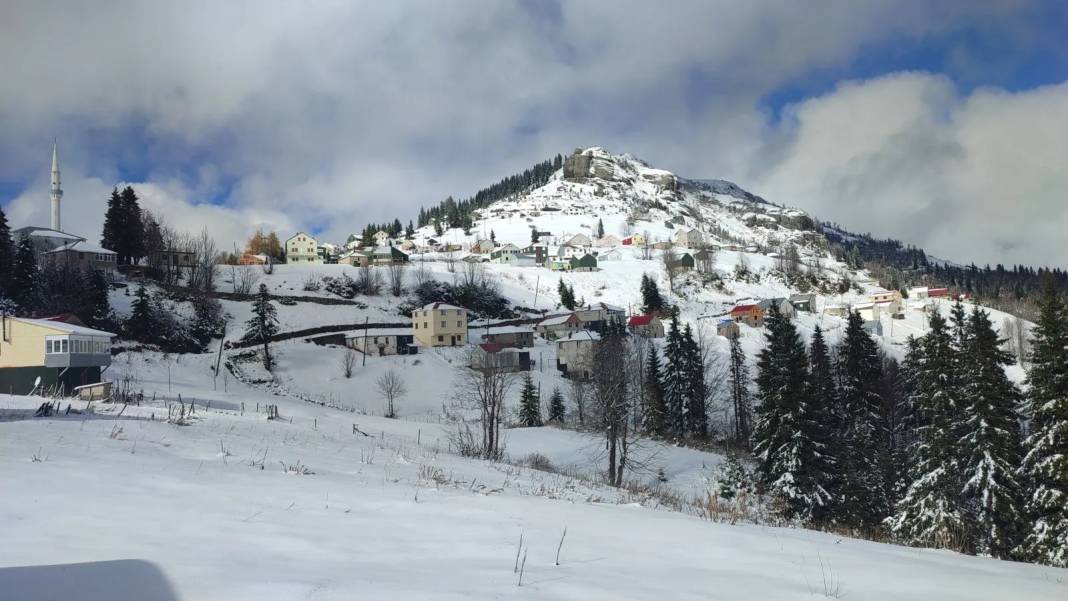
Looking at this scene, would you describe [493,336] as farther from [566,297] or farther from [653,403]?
[566,297]

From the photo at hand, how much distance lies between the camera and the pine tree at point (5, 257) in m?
54.8

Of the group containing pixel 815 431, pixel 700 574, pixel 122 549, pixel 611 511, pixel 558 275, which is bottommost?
pixel 815 431

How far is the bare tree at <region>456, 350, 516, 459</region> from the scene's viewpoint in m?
29.1

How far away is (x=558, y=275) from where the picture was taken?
405 feet

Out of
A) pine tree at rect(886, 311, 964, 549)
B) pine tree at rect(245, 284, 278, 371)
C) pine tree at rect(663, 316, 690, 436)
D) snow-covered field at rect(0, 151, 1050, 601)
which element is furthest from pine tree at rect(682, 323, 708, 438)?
snow-covered field at rect(0, 151, 1050, 601)

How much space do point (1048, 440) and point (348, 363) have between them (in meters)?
52.6

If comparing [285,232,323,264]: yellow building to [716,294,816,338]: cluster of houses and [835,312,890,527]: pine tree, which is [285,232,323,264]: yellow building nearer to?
[716,294,816,338]: cluster of houses

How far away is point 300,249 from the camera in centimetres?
12438

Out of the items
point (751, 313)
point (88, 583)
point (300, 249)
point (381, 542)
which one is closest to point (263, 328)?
point (381, 542)

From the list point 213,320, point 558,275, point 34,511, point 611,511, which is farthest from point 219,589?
point 558,275

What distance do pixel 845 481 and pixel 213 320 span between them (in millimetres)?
62366

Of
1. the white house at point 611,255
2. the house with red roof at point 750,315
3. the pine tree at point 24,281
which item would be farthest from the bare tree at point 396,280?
the white house at point 611,255

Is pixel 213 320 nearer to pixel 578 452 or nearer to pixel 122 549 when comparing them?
pixel 578 452

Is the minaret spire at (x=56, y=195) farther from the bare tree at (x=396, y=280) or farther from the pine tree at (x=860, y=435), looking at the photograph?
the pine tree at (x=860, y=435)
